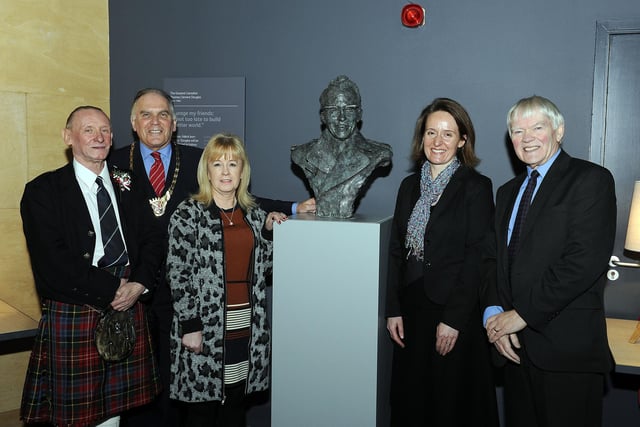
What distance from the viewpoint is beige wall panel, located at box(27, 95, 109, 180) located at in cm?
400

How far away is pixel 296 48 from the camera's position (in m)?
3.79

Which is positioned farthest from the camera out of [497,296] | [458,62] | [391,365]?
[458,62]

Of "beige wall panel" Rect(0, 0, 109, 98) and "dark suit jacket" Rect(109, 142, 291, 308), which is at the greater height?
"beige wall panel" Rect(0, 0, 109, 98)

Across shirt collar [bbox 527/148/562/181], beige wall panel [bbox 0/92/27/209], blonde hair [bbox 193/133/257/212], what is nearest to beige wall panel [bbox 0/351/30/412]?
beige wall panel [bbox 0/92/27/209]

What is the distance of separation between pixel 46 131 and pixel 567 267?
3323 millimetres

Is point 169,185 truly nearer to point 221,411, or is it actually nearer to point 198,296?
point 198,296

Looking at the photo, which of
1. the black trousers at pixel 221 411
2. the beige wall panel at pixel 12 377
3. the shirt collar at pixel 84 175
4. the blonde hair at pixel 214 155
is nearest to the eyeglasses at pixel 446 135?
the blonde hair at pixel 214 155

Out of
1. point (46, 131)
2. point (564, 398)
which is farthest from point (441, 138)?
point (46, 131)

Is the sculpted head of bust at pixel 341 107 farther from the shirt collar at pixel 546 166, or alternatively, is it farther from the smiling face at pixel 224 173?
the shirt collar at pixel 546 166

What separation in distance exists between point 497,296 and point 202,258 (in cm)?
123

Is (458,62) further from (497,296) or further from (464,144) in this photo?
(497,296)

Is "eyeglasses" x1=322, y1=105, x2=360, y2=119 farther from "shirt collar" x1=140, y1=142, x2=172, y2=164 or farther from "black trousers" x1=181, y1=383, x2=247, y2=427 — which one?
"black trousers" x1=181, y1=383, x2=247, y2=427

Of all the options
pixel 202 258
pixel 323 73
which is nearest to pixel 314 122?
pixel 323 73

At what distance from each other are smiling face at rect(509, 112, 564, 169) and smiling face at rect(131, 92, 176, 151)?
1796 mm
